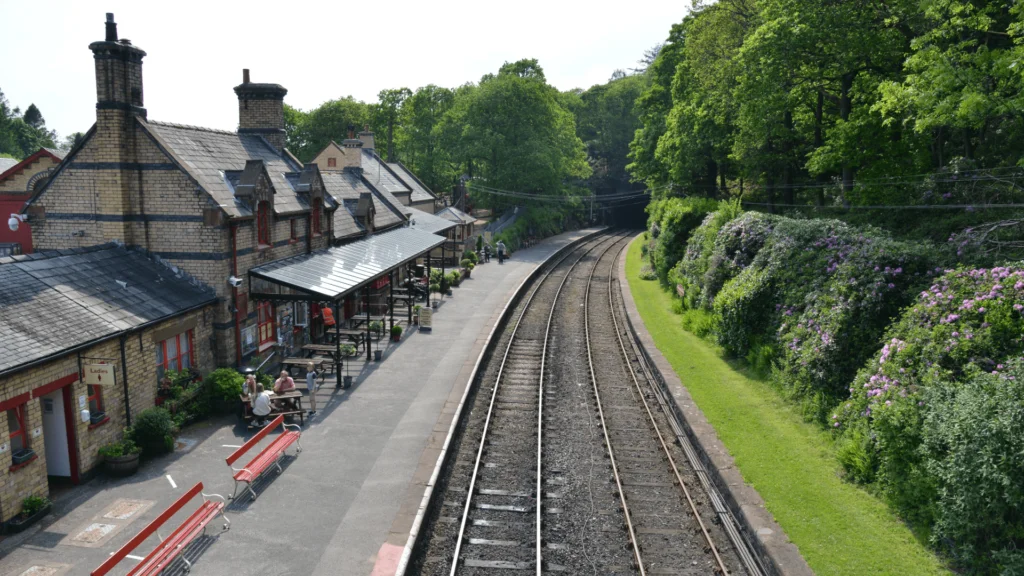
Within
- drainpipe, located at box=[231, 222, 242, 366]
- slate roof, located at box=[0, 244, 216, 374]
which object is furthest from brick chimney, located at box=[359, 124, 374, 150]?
slate roof, located at box=[0, 244, 216, 374]

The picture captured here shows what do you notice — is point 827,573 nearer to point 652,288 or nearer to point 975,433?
point 975,433

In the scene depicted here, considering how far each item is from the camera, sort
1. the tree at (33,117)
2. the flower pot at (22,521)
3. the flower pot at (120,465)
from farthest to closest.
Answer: the tree at (33,117) < the flower pot at (120,465) < the flower pot at (22,521)

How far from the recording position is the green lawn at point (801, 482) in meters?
10.6

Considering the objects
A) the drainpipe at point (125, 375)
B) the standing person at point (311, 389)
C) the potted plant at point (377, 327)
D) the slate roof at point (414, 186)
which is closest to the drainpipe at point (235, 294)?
the standing person at point (311, 389)

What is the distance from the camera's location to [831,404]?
15562 millimetres

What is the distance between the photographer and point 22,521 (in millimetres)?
11188

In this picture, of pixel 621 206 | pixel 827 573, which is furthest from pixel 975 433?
pixel 621 206

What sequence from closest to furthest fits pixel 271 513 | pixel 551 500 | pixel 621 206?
pixel 271 513
pixel 551 500
pixel 621 206

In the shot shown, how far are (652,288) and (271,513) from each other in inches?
1110

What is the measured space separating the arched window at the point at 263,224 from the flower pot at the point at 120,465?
8250mm

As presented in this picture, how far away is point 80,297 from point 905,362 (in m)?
17.3

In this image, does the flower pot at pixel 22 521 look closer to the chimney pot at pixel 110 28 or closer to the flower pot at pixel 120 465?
the flower pot at pixel 120 465

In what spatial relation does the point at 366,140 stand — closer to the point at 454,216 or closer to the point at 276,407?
the point at 454,216

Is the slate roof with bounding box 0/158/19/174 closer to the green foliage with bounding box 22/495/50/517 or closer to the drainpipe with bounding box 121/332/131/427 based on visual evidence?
the drainpipe with bounding box 121/332/131/427
